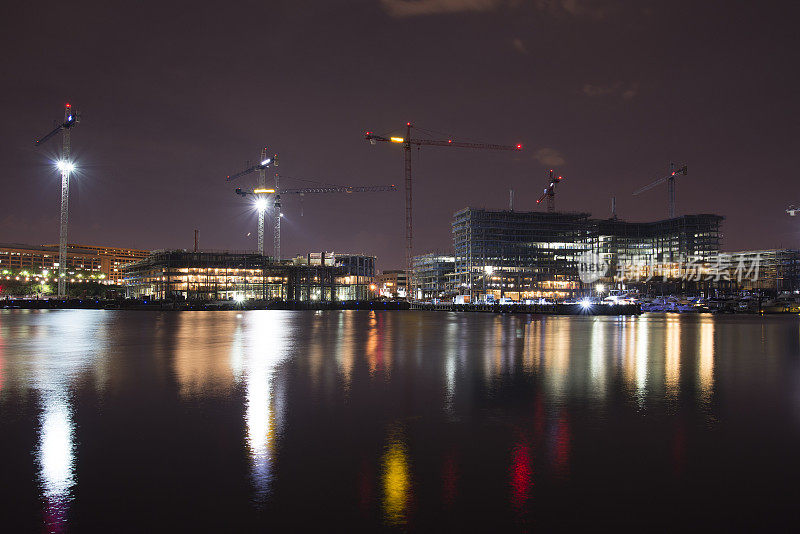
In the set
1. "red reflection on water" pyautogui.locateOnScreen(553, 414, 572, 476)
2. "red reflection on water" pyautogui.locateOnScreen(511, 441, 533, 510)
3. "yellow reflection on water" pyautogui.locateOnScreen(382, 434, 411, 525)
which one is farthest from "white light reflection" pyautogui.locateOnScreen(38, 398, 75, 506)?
"red reflection on water" pyautogui.locateOnScreen(553, 414, 572, 476)

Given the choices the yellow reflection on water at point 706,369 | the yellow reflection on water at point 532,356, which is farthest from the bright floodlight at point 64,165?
the yellow reflection on water at point 706,369

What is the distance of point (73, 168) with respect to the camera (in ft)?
540

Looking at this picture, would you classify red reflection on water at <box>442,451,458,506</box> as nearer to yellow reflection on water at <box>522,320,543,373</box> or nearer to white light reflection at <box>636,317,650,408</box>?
white light reflection at <box>636,317,650,408</box>

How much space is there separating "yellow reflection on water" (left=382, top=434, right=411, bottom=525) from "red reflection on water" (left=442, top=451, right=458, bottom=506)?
57 centimetres

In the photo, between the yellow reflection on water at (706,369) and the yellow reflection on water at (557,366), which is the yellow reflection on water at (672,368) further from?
the yellow reflection on water at (557,366)

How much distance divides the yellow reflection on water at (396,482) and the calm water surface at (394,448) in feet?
0.12

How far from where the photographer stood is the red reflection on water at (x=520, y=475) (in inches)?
327

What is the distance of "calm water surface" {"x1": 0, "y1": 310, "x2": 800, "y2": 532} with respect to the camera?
7844 millimetres

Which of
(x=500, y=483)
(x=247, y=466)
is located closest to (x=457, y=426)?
(x=500, y=483)

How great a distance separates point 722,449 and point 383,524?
7.54 m

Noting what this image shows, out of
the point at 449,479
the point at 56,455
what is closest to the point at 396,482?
the point at 449,479

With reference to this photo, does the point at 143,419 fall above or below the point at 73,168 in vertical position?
below

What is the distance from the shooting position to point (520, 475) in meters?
9.35

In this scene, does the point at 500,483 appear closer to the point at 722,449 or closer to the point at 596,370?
the point at 722,449
